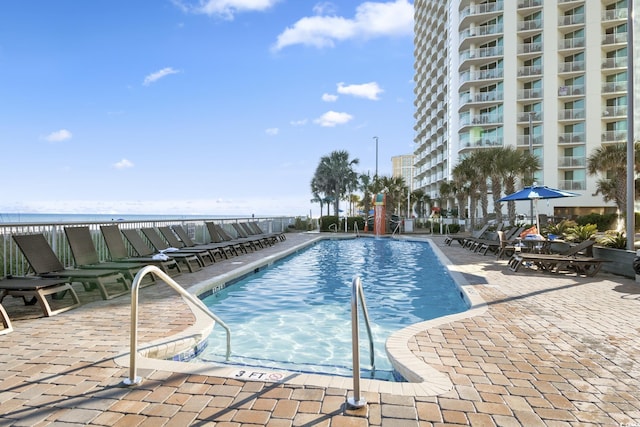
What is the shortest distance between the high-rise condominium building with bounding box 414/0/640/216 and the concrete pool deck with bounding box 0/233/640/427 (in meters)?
40.8

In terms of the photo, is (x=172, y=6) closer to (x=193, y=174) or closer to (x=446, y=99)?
(x=193, y=174)

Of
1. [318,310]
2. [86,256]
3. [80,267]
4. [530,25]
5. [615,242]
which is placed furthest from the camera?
[530,25]

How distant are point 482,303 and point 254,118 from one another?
25760 millimetres

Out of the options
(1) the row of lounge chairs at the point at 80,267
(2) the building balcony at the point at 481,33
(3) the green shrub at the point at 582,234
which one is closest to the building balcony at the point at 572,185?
(2) the building balcony at the point at 481,33

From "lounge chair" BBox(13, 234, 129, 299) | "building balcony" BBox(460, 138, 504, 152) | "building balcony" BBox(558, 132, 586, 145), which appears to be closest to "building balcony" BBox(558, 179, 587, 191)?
"building balcony" BBox(558, 132, 586, 145)

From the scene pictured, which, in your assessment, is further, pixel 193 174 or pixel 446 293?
pixel 193 174

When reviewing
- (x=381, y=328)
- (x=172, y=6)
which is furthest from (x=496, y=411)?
(x=172, y=6)

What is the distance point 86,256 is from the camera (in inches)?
288

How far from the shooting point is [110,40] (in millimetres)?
17062

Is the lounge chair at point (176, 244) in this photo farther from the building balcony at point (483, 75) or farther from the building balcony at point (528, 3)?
the building balcony at point (528, 3)

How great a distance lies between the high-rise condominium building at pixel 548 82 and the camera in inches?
1558

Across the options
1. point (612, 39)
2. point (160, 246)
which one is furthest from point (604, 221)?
point (160, 246)

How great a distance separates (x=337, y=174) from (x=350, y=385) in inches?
1861

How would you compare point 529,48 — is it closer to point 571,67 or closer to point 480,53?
point 571,67
